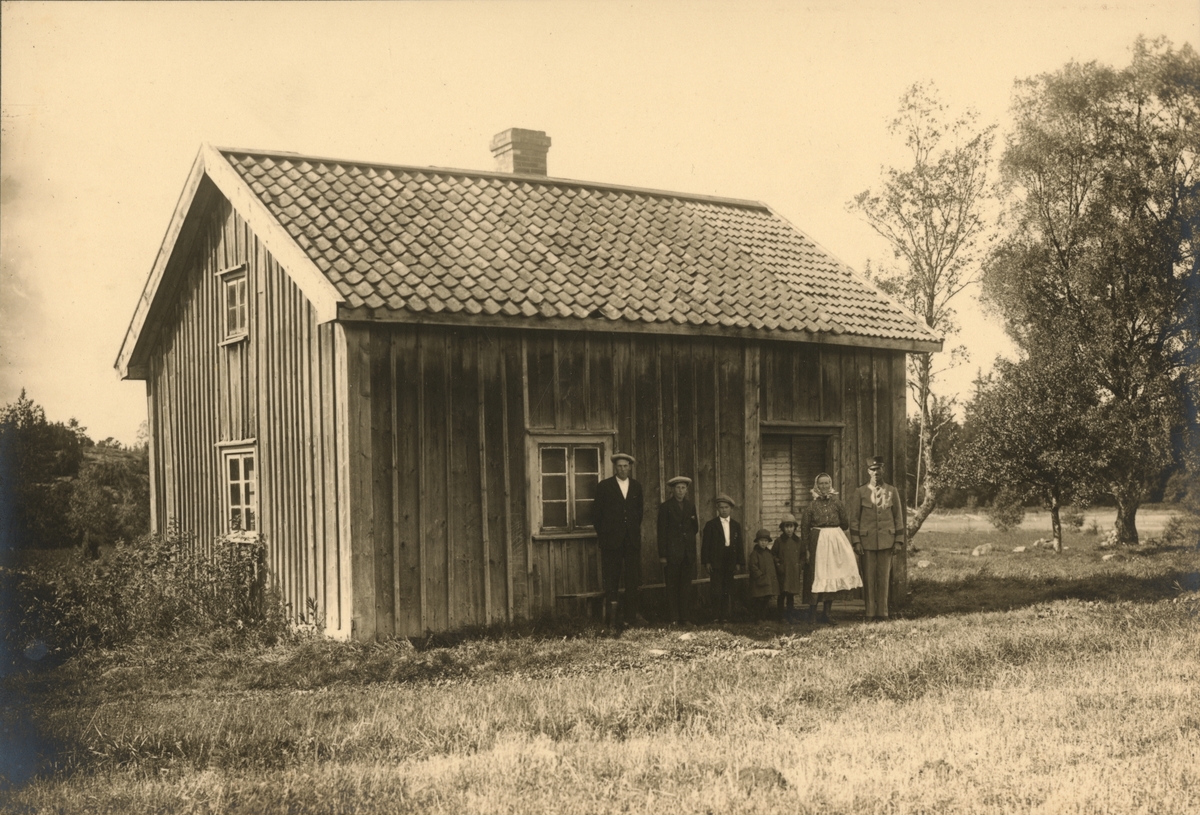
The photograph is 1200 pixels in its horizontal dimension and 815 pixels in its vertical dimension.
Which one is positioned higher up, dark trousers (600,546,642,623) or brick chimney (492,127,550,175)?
brick chimney (492,127,550,175)

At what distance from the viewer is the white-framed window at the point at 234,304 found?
1412 centimetres

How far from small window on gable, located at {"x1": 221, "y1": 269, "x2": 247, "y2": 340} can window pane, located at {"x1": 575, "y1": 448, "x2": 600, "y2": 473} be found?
4.54m

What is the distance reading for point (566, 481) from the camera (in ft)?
43.1

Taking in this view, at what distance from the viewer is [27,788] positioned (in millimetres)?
6590

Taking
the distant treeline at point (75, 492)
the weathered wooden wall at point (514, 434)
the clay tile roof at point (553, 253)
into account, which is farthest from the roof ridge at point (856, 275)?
the distant treeline at point (75, 492)

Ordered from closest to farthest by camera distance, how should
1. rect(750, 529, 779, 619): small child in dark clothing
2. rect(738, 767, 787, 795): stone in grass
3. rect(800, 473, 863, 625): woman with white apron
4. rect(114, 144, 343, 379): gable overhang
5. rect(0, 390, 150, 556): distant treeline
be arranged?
rect(738, 767, 787, 795): stone in grass → rect(114, 144, 343, 379): gable overhang → rect(750, 529, 779, 619): small child in dark clothing → rect(800, 473, 863, 625): woman with white apron → rect(0, 390, 150, 556): distant treeline

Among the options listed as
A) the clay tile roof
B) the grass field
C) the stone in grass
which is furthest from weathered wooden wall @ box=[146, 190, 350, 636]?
the stone in grass

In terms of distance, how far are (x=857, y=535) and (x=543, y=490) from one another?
14.3 ft

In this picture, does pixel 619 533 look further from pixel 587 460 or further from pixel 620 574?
pixel 587 460

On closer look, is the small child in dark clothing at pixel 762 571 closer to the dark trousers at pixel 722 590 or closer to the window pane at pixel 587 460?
the dark trousers at pixel 722 590

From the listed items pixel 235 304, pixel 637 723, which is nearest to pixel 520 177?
pixel 235 304

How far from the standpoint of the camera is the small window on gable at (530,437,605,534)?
12.9 meters

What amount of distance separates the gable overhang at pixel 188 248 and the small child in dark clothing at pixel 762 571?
5997 mm

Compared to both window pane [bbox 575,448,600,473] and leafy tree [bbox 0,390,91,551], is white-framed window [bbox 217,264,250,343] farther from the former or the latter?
window pane [bbox 575,448,600,473]
